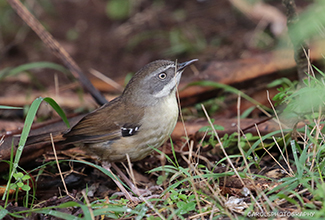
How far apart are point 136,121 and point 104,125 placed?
420 millimetres

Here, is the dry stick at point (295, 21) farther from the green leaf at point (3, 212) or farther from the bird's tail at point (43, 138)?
the green leaf at point (3, 212)

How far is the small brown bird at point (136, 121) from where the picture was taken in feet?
14.8

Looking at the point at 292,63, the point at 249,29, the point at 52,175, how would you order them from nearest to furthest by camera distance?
1. the point at 52,175
2. the point at 292,63
3. the point at 249,29

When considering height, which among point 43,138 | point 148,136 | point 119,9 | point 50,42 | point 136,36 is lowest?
point 148,136

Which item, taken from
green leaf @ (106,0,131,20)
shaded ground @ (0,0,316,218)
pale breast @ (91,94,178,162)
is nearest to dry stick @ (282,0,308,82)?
pale breast @ (91,94,178,162)

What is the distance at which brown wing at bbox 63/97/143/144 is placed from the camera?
4641 mm

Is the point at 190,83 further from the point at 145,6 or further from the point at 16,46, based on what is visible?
the point at 16,46

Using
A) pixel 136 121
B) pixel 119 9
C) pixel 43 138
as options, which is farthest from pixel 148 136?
pixel 119 9

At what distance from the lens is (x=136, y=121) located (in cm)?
462

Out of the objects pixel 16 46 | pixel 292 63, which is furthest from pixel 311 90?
pixel 16 46

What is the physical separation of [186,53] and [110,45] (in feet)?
6.98

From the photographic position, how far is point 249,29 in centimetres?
897

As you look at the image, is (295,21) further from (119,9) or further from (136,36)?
(119,9)

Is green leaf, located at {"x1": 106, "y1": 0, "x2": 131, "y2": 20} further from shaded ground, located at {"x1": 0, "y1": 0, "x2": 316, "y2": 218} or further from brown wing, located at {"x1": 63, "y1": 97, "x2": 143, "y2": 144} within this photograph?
brown wing, located at {"x1": 63, "y1": 97, "x2": 143, "y2": 144}
